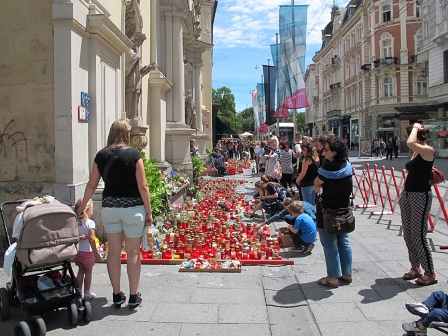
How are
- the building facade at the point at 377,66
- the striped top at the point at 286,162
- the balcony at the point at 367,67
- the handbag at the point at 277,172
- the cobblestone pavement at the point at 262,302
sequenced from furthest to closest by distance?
the balcony at the point at 367,67 < the building facade at the point at 377,66 < the striped top at the point at 286,162 < the handbag at the point at 277,172 < the cobblestone pavement at the point at 262,302

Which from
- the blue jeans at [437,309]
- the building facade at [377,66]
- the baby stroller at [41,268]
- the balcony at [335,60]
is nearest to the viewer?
the blue jeans at [437,309]

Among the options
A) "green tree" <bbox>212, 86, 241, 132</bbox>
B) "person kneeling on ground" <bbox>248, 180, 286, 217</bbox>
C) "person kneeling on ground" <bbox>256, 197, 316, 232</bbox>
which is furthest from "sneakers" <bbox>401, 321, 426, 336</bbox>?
"green tree" <bbox>212, 86, 241, 132</bbox>

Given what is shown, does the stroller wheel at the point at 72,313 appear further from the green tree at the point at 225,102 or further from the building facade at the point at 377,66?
the green tree at the point at 225,102

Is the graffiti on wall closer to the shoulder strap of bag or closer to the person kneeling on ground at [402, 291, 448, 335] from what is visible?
the shoulder strap of bag

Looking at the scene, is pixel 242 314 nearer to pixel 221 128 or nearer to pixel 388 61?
pixel 221 128

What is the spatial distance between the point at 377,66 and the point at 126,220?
4933cm

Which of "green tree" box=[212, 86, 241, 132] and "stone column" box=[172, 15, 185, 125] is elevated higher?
"green tree" box=[212, 86, 241, 132]

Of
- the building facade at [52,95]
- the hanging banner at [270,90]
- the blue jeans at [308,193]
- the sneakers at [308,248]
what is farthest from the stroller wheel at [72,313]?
the hanging banner at [270,90]

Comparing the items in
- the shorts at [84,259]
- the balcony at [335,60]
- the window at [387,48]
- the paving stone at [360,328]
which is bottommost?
the paving stone at [360,328]

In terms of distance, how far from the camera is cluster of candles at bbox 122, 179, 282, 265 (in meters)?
6.15

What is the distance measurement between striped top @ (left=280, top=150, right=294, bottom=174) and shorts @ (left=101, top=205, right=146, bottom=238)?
23.4 ft

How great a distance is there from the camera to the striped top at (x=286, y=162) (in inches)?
431

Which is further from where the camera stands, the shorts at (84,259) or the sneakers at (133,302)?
the shorts at (84,259)

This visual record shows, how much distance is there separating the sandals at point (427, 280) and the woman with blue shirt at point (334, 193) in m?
0.81
